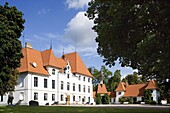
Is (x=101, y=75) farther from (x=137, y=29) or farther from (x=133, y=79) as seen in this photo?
(x=137, y=29)

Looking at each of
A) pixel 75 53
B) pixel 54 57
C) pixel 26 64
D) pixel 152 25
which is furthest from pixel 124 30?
pixel 75 53

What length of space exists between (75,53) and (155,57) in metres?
49.5

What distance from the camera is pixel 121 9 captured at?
10.9 meters

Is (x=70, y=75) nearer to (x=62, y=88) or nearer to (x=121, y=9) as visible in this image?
(x=62, y=88)

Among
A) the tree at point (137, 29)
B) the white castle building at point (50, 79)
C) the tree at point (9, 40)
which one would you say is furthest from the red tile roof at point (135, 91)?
the tree at point (137, 29)

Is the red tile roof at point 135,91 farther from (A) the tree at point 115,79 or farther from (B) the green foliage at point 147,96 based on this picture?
(A) the tree at point 115,79

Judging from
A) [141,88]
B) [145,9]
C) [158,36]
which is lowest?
[141,88]

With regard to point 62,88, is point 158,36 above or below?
above

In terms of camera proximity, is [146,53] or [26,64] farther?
[26,64]

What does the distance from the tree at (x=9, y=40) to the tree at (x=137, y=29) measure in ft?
42.7

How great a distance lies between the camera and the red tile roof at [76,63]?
58647mm

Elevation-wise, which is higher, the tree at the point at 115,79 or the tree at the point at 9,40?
the tree at the point at 9,40

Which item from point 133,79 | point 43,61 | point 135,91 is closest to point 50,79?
point 43,61

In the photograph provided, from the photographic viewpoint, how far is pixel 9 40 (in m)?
25.1
